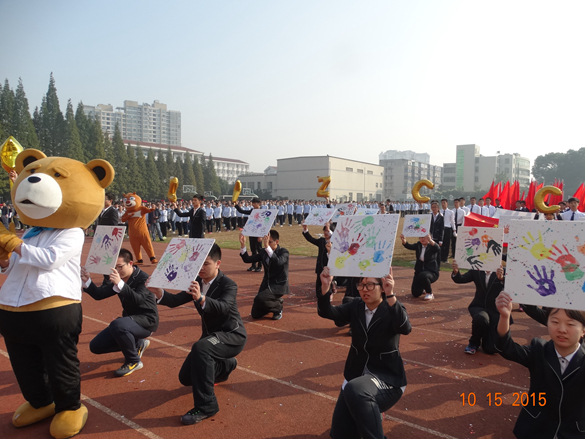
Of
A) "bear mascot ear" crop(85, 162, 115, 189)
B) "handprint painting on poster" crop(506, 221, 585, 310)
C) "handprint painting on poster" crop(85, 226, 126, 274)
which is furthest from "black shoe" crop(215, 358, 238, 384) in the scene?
"handprint painting on poster" crop(506, 221, 585, 310)

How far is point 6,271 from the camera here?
381 cm

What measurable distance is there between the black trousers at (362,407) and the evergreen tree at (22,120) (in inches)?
2054

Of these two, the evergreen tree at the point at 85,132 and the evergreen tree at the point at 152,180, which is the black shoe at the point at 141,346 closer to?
the evergreen tree at the point at 85,132

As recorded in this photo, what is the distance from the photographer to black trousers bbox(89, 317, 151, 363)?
5059 millimetres

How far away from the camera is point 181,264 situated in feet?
14.9

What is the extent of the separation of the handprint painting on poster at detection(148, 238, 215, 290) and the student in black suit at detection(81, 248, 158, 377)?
0.62m

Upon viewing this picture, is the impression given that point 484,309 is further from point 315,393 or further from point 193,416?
point 193,416

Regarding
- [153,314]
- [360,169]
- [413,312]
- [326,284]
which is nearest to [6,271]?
[153,314]

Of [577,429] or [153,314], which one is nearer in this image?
[577,429]

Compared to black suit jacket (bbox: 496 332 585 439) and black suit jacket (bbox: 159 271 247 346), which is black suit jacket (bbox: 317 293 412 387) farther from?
black suit jacket (bbox: 159 271 247 346)

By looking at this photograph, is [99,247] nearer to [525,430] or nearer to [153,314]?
[153,314]

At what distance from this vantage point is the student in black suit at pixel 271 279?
7.60 metres

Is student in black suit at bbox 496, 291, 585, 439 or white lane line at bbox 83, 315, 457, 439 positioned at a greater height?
student in black suit at bbox 496, 291, 585, 439

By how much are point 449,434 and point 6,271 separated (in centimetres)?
466
